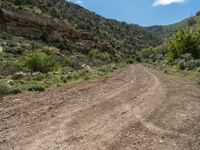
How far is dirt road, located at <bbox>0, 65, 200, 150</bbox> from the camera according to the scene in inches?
297

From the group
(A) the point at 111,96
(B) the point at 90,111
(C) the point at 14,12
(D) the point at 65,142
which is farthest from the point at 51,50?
(D) the point at 65,142

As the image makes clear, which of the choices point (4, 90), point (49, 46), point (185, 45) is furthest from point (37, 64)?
point (185, 45)

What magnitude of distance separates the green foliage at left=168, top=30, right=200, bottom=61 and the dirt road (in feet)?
159

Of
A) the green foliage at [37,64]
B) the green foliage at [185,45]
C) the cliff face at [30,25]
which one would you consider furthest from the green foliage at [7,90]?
the green foliage at [185,45]

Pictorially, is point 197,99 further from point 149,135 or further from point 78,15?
point 78,15

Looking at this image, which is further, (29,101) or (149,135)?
(29,101)

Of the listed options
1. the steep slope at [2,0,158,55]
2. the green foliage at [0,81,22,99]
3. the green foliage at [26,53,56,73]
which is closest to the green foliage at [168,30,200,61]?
the steep slope at [2,0,158,55]

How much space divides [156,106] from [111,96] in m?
3.14

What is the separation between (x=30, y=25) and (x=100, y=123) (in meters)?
60.3

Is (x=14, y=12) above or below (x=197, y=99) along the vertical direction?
above

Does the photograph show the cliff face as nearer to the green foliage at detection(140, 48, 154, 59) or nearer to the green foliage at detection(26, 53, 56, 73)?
the green foliage at detection(26, 53, 56, 73)

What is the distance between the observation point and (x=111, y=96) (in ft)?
49.6

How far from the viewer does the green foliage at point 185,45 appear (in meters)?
61.1

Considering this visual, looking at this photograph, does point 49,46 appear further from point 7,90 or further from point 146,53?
point 146,53
